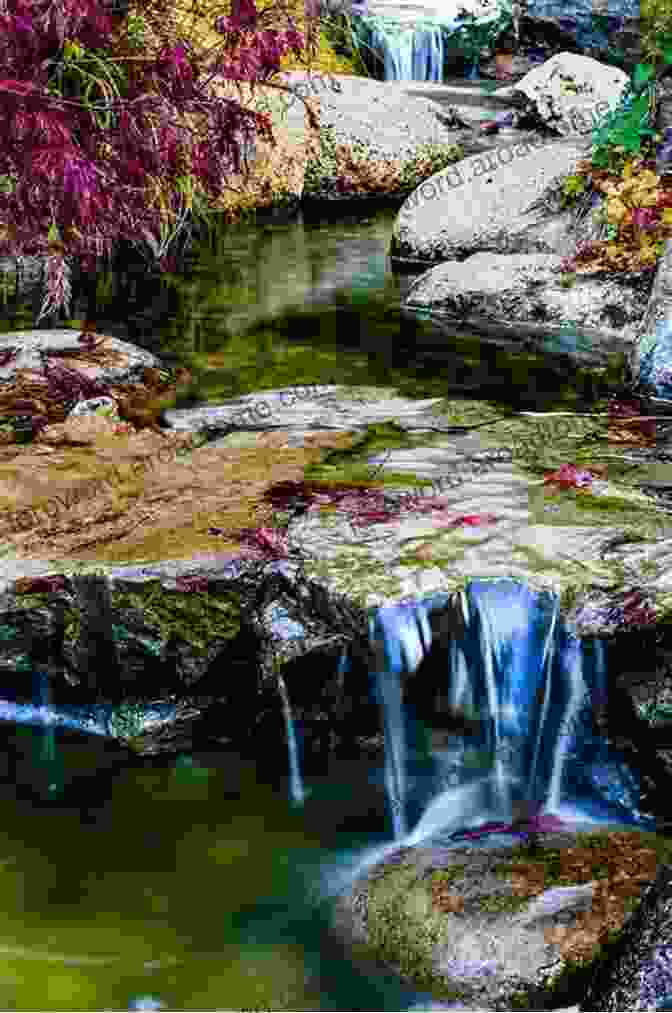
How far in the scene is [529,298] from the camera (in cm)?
823

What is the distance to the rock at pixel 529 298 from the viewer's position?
26.1 ft

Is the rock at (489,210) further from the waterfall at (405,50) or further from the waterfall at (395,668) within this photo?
the waterfall at (405,50)

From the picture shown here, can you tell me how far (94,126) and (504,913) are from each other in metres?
5.08

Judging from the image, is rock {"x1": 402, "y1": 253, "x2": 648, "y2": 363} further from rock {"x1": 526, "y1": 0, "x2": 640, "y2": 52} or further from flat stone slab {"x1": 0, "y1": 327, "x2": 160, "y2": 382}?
rock {"x1": 526, "y1": 0, "x2": 640, "y2": 52}

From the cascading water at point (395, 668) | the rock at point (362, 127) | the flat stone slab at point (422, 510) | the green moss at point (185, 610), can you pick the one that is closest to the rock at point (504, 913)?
the cascading water at point (395, 668)

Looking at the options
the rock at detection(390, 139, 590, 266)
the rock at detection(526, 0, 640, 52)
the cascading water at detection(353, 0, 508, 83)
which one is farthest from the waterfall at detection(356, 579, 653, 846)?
the rock at detection(526, 0, 640, 52)

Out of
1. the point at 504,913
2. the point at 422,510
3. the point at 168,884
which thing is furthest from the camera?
the point at 422,510

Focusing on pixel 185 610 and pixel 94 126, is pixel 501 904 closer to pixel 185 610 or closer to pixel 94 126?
pixel 185 610

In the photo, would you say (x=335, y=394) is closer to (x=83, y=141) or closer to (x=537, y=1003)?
(x=83, y=141)

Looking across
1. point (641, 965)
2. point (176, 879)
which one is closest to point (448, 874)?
point (641, 965)

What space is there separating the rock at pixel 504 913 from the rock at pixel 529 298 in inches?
178

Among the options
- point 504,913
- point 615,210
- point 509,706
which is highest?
point 615,210

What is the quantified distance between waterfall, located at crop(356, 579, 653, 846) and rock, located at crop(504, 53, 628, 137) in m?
11.9

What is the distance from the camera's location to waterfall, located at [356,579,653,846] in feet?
13.4
